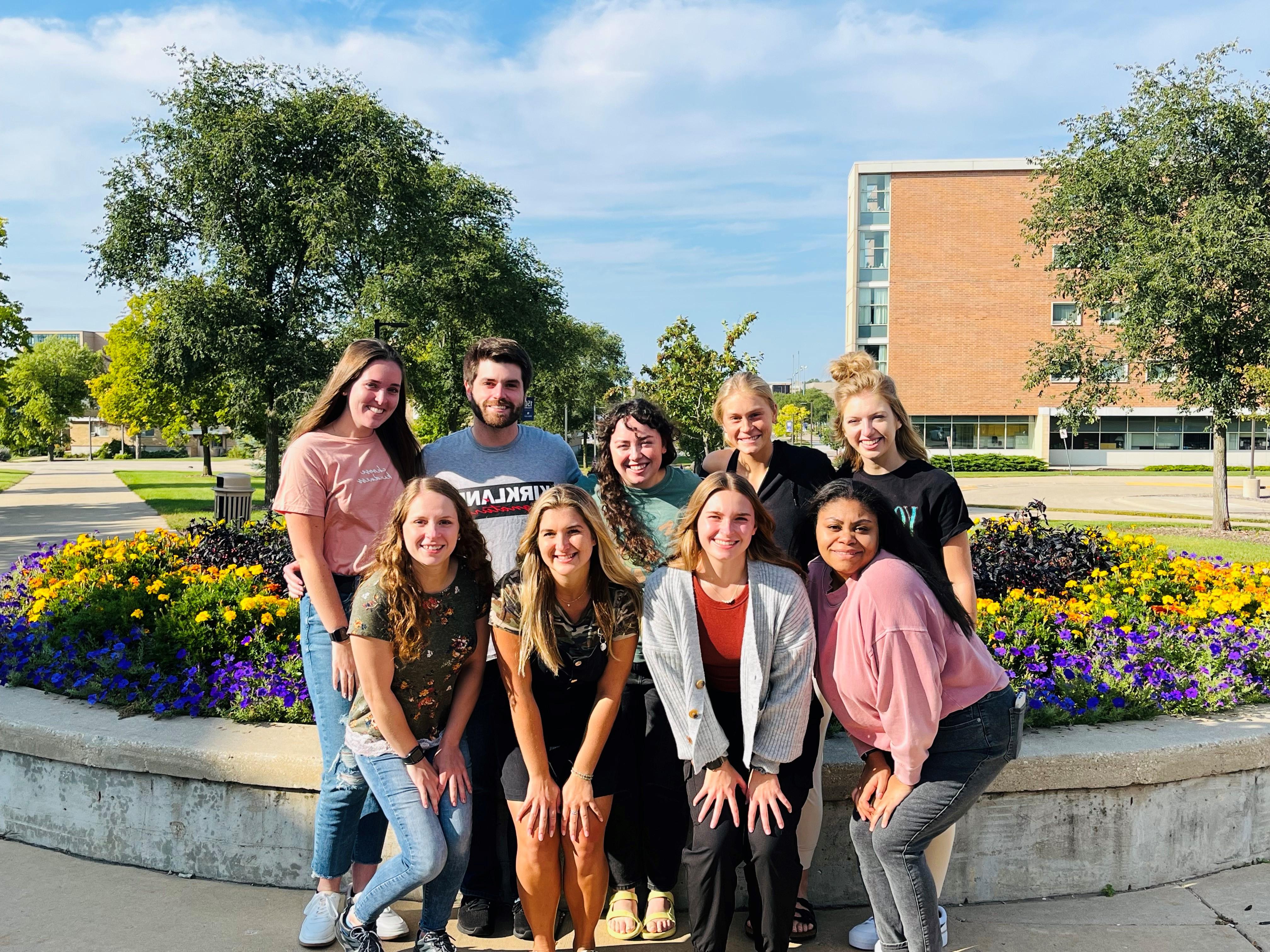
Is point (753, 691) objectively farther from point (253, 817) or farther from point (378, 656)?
point (253, 817)

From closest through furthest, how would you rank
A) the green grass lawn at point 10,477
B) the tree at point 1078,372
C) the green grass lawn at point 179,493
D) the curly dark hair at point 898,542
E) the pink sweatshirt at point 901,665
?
the pink sweatshirt at point 901,665, the curly dark hair at point 898,542, the tree at point 1078,372, the green grass lawn at point 179,493, the green grass lawn at point 10,477

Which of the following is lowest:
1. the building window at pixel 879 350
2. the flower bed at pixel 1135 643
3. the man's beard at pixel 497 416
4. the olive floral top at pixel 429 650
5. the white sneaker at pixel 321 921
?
the white sneaker at pixel 321 921

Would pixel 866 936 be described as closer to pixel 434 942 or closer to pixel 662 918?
pixel 662 918

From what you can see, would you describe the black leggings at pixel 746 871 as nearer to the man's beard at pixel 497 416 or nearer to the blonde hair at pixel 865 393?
the blonde hair at pixel 865 393

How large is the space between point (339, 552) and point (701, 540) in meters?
1.27

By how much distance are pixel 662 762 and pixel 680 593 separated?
621 millimetres

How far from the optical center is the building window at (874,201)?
53.5 m

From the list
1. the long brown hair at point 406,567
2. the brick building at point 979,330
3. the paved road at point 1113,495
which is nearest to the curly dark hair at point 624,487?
the long brown hair at point 406,567

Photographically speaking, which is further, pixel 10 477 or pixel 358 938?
pixel 10 477

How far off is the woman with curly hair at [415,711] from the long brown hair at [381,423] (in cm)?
33

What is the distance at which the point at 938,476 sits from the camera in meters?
3.43

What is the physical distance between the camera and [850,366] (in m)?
3.74

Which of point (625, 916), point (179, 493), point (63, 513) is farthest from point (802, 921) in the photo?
point (179, 493)

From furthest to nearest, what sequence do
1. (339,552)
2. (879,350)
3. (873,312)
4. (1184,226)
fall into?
1. (879,350)
2. (873,312)
3. (1184,226)
4. (339,552)
